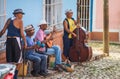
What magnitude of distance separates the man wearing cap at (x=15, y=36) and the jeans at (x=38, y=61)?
778 mm

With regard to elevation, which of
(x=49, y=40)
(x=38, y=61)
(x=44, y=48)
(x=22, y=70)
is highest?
(x=49, y=40)

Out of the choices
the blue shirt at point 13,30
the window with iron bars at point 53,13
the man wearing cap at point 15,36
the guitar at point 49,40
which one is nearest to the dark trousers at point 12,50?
the man wearing cap at point 15,36

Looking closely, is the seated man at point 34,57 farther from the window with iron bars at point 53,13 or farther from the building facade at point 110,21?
the building facade at point 110,21

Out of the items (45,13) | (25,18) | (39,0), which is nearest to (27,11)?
(25,18)

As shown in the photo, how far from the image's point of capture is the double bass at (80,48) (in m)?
10.3

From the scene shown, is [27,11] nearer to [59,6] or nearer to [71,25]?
[71,25]

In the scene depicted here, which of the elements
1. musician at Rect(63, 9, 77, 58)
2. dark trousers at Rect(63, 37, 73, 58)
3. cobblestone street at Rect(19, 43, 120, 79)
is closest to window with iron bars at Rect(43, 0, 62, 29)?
musician at Rect(63, 9, 77, 58)

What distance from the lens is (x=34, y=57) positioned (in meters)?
8.63

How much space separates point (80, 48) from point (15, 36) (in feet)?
10.0

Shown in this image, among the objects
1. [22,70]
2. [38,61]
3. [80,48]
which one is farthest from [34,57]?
[80,48]

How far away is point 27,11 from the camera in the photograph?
31.9 feet

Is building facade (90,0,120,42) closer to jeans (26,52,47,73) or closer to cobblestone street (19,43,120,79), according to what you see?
cobblestone street (19,43,120,79)

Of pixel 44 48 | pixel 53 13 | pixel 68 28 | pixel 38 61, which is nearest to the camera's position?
pixel 38 61

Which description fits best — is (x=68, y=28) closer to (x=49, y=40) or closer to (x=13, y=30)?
(x=49, y=40)
